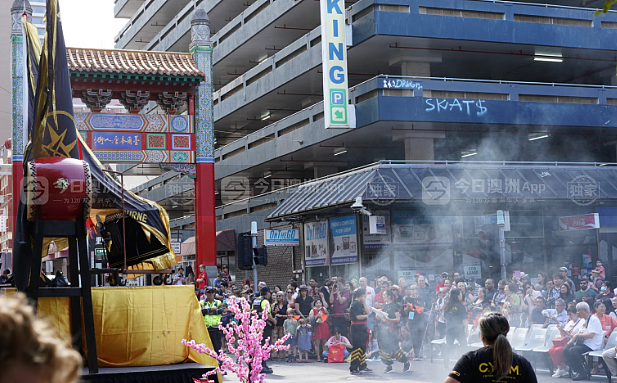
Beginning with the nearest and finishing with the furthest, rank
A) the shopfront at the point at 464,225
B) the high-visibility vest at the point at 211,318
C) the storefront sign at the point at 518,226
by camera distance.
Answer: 1. the high-visibility vest at the point at 211,318
2. the shopfront at the point at 464,225
3. the storefront sign at the point at 518,226

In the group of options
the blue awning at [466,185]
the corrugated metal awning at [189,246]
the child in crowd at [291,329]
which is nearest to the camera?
the child in crowd at [291,329]

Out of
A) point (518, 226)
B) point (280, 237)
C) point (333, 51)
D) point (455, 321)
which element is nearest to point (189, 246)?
point (280, 237)

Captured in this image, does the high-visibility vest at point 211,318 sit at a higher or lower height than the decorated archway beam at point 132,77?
lower

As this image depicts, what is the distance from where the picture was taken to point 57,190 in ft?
30.8

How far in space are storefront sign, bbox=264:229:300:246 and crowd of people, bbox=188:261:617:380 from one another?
6205 mm

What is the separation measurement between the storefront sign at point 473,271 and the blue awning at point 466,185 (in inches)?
103

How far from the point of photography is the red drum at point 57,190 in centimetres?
934

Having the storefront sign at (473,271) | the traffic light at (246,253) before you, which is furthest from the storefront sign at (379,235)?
the traffic light at (246,253)

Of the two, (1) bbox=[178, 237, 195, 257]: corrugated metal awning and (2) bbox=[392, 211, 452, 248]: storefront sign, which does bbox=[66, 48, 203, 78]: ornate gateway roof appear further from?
(1) bbox=[178, 237, 195, 257]: corrugated metal awning

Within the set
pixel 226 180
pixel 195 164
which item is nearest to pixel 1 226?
pixel 226 180

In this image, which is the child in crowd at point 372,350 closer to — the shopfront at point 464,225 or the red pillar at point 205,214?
the shopfront at point 464,225

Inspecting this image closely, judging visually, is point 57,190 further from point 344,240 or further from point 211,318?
point 344,240

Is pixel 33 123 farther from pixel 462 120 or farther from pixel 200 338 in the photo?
pixel 462 120

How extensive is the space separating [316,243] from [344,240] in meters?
2.47
